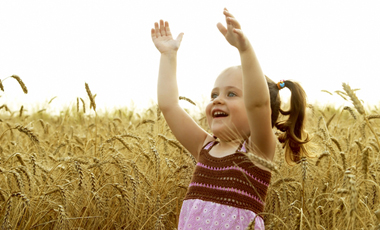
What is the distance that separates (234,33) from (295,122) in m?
0.74

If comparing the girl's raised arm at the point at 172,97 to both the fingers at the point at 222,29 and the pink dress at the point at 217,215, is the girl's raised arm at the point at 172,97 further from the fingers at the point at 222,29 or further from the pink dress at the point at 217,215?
the fingers at the point at 222,29

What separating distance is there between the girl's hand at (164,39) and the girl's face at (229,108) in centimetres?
41

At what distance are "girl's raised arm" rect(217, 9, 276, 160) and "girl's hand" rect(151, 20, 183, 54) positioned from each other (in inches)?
20.7

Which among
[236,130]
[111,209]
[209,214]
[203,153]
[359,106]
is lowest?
[111,209]

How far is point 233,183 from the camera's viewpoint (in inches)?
68.4

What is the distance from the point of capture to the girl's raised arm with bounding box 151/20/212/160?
201cm

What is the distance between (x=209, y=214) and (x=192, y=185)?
180 millimetres

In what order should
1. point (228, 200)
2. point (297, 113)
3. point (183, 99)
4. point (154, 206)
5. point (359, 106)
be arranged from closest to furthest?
point (359, 106) < point (228, 200) < point (297, 113) < point (154, 206) < point (183, 99)

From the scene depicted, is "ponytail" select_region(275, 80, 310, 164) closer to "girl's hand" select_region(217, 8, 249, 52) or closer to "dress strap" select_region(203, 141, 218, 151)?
"dress strap" select_region(203, 141, 218, 151)

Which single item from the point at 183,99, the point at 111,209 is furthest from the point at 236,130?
the point at 183,99

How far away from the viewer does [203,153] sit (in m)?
1.91

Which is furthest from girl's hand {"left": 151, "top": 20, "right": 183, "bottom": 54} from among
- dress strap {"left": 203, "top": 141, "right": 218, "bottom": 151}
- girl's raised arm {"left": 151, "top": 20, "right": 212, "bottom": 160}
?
dress strap {"left": 203, "top": 141, "right": 218, "bottom": 151}

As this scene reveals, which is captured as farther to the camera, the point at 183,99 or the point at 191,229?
the point at 183,99

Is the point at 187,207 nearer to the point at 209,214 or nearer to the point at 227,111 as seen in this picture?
the point at 209,214
